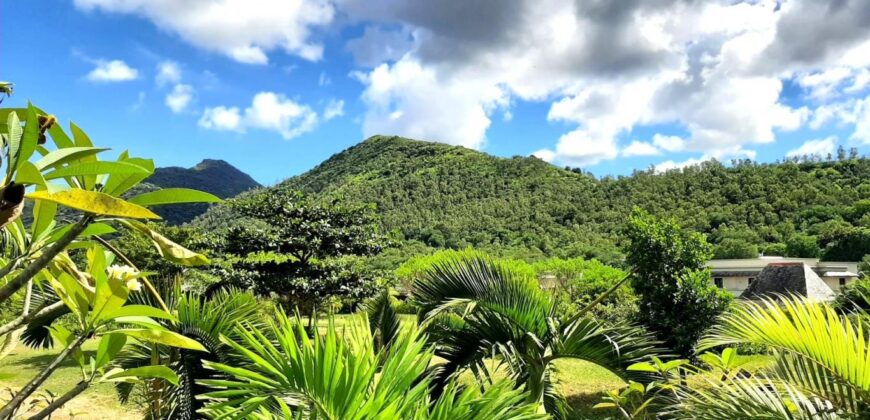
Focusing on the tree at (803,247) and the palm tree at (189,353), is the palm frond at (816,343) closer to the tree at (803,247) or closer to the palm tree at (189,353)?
the palm tree at (189,353)

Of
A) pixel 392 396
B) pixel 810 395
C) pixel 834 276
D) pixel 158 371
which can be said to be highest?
pixel 158 371

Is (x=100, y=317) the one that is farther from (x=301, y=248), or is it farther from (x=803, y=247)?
(x=803, y=247)

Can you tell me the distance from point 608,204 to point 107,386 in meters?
55.7

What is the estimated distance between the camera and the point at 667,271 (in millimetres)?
8023

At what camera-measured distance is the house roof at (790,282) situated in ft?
63.2

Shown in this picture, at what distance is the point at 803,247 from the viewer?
42.5m

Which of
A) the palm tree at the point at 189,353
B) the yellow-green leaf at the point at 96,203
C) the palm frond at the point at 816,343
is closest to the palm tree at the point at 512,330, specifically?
the palm frond at the point at 816,343

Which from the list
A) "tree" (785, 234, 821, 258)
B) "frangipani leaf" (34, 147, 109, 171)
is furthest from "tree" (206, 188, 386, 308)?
"tree" (785, 234, 821, 258)

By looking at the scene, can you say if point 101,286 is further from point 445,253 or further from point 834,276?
point 834,276

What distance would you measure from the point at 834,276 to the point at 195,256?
133 ft

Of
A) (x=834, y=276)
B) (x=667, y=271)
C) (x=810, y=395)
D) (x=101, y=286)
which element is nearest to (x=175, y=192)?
(x=101, y=286)

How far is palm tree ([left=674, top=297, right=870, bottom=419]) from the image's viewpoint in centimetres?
183

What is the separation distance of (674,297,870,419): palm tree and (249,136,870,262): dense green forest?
34919 millimetres

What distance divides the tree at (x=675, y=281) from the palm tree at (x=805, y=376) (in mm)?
6114
